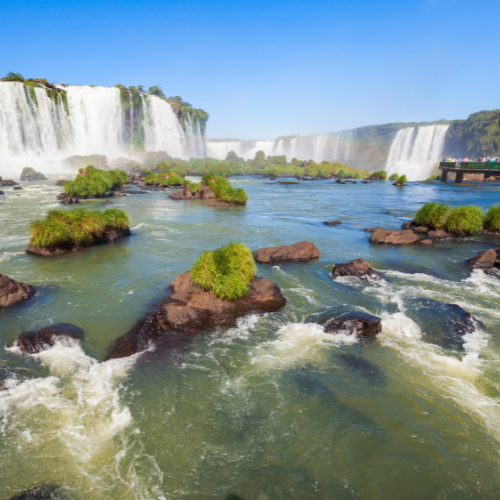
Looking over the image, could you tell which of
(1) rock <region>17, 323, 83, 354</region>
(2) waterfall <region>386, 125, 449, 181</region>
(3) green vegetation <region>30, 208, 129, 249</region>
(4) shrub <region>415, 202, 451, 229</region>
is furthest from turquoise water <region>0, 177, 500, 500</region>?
(2) waterfall <region>386, 125, 449, 181</region>

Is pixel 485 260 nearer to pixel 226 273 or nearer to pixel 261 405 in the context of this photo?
pixel 226 273

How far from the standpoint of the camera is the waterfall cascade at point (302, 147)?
134 metres

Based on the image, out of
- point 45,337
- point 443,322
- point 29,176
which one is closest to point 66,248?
point 45,337

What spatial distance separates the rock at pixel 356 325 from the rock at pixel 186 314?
209cm

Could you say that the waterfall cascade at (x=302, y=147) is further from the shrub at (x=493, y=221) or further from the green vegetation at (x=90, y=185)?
the shrub at (x=493, y=221)

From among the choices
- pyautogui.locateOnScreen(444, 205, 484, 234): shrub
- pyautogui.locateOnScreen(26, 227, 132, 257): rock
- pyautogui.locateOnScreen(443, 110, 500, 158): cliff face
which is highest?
pyautogui.locateOnScreen(443, 110, 500, 158): cliff face

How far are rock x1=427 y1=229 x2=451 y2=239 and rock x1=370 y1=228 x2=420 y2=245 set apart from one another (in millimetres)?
2658

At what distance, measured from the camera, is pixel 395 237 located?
64.6 ft

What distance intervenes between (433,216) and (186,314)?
19.4 m

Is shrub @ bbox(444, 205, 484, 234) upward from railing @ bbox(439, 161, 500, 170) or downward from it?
downward

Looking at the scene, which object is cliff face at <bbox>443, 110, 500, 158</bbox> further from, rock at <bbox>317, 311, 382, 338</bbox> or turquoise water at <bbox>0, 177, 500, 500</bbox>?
turquoise water at <bbox>0, 177, 500, 500</bbox>

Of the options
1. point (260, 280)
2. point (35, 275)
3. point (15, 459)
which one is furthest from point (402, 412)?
point (35, 275)

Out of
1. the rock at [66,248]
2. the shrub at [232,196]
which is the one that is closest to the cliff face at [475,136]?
the shrub at [232,196]

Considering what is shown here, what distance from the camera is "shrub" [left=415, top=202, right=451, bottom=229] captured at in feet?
72.1
